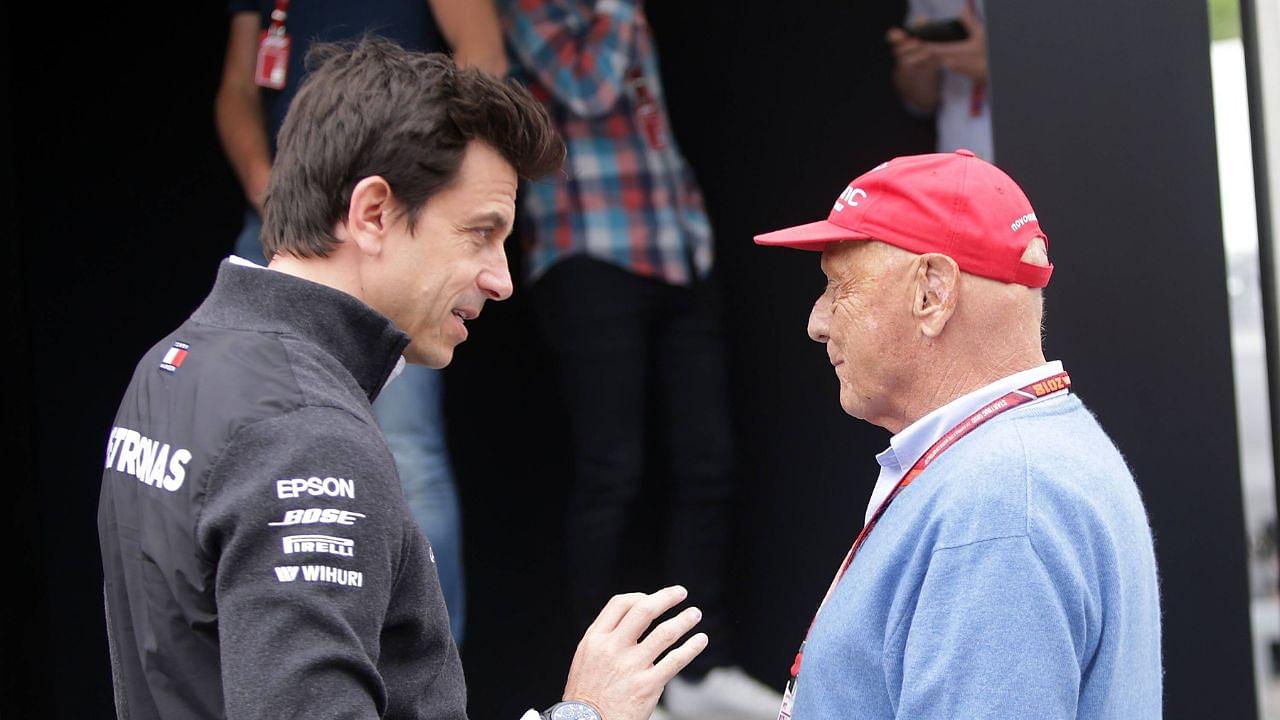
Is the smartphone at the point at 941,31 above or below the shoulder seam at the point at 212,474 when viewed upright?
above

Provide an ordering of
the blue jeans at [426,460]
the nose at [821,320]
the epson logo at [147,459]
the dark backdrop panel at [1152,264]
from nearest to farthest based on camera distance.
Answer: the epson logo at [147,459]
the nose at [821,320]
the dark backdrop panel at [1152,264]
the blue jeans at [426,460]

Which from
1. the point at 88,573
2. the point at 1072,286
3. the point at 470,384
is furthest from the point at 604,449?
the point at 88,573

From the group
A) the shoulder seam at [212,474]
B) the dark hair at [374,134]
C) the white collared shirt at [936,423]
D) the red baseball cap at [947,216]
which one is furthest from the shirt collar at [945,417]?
the shoulder seam at [212,474]

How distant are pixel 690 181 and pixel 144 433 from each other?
2.28 m

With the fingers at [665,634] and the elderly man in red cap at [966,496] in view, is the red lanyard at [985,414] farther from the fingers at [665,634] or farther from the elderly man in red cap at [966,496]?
the fingers at [665,634]

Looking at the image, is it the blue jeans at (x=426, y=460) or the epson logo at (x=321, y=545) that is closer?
the epson logo at (x=321, y=545)

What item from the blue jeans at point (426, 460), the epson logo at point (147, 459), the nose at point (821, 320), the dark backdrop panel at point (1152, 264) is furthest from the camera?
the blue jeans at point (426, 460)

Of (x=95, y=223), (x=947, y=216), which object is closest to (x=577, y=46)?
(x=95, y=223)

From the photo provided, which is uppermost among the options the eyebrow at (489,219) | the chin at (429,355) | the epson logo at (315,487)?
the eyebrow at (489,219)

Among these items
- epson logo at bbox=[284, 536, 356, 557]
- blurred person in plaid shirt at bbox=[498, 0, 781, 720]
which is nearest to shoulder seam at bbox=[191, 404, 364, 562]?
epson logo at bbox=[284, 536, 356, 557]

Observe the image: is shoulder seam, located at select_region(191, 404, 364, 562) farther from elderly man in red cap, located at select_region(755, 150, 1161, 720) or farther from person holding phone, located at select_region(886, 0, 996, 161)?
person holding phone, located at select_region(886, 0, 996, 161)

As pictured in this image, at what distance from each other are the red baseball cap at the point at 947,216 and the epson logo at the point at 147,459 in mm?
796

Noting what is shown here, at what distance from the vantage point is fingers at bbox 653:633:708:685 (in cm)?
152

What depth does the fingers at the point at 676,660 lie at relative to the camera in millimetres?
1520
